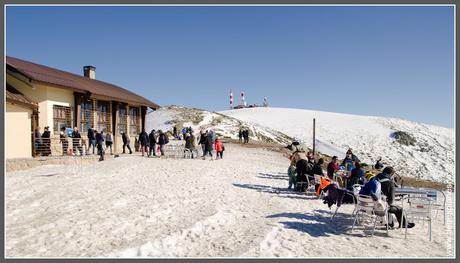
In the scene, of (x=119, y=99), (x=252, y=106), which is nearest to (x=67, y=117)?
(x=119, y=99)

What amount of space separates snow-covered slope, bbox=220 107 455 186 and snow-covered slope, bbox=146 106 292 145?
5.54m

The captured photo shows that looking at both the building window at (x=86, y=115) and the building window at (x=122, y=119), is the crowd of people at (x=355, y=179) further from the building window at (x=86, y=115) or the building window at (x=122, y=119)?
the building window at (x=122, y=119)

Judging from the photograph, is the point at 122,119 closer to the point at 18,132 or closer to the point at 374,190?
the point at 18,132

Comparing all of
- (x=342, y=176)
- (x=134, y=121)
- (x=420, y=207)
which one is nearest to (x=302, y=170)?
(x=342, y=176)

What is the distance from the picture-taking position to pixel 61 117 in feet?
62.1

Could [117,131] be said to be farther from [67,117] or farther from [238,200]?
[238,200]

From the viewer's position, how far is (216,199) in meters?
10.3

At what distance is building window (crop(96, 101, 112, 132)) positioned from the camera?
21.8 m

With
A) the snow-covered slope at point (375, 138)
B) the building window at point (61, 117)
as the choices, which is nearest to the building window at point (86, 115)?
the building window at point (61, 117)

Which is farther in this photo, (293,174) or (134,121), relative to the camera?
(134,121)

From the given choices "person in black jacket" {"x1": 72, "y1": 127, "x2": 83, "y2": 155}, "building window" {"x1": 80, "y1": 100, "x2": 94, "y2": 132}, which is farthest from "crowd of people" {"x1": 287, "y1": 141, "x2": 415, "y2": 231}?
"building window" {"x1": 80, "y1": 100, "x2": 94, "y2": 132}

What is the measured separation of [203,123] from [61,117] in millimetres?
22471

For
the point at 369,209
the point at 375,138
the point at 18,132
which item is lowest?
the point at 369,209

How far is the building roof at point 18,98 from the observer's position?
1552 centimetres
